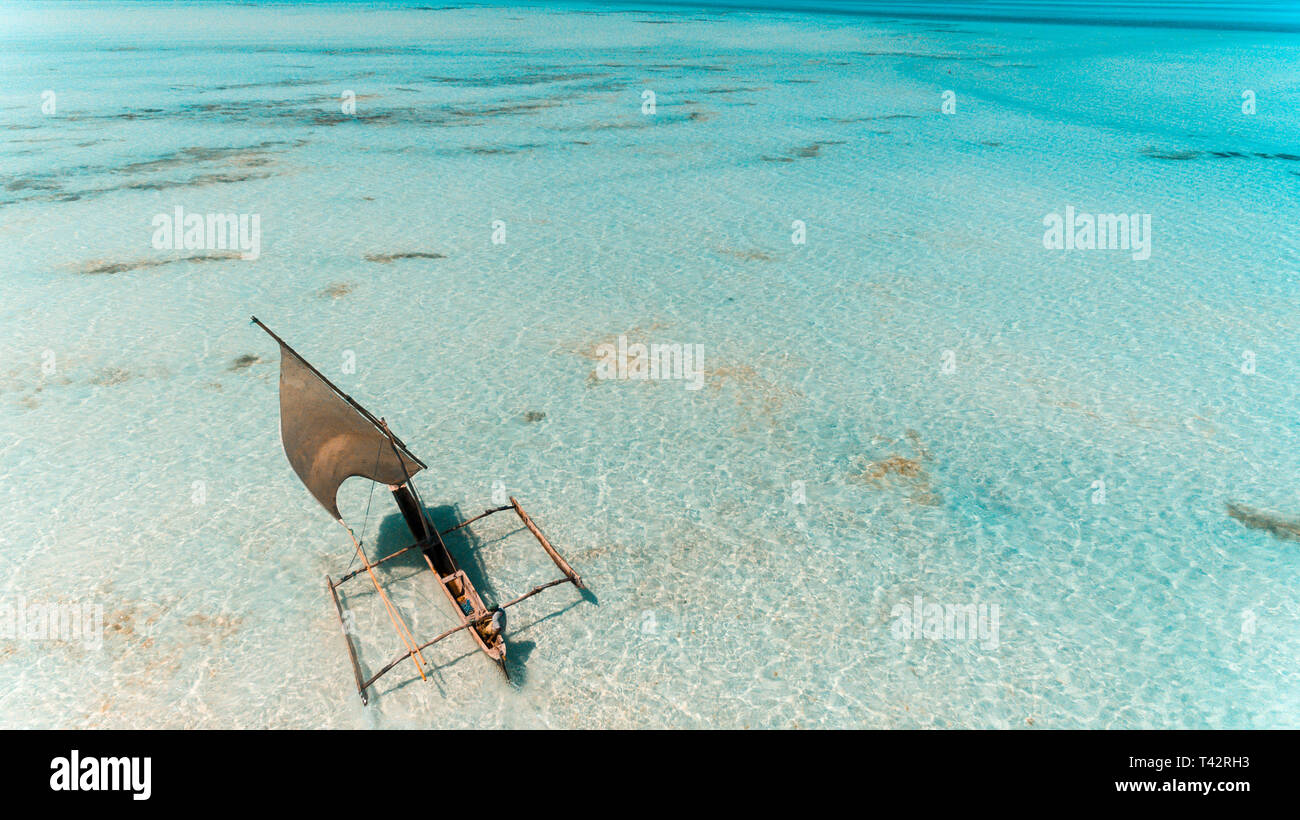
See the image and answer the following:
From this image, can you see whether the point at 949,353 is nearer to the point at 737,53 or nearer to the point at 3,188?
the point at 3,188

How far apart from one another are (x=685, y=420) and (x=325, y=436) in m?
6.07

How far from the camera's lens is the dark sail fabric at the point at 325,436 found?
398 inches

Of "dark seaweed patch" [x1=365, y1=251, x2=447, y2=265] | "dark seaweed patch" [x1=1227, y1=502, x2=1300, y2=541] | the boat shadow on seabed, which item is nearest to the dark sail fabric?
the boat shadow on seabed

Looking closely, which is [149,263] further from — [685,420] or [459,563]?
[685,420]

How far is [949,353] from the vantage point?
1588cm

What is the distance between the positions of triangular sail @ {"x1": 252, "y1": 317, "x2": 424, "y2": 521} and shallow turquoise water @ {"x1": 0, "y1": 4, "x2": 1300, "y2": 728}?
1.33m

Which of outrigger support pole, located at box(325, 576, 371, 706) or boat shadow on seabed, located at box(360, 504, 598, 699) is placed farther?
boat shadow on seabed, located at box(360, 504, 598, 699)

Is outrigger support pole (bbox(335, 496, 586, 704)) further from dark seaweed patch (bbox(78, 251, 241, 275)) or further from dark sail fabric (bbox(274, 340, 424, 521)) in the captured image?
dark seaweed patch (bbox(78, 251, 241, 275))

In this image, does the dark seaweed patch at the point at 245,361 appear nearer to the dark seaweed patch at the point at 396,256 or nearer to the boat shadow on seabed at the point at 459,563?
the dark seaweed patch at the point at 396,256

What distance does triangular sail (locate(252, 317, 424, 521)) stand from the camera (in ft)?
33.2

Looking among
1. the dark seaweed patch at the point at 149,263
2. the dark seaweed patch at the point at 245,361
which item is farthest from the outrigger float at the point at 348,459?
the dark seaweed patch at the point at 149,263

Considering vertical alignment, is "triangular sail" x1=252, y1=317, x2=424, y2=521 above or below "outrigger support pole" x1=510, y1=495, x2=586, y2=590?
above

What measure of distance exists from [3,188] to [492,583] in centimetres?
2481

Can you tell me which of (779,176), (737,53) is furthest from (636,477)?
(737,53)
